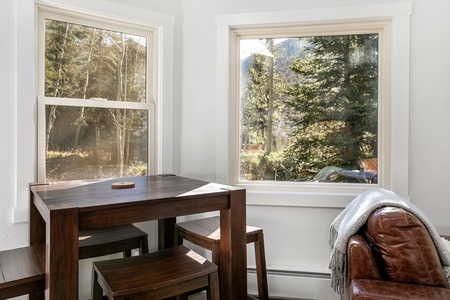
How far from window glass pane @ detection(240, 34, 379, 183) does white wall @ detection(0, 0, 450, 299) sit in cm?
26

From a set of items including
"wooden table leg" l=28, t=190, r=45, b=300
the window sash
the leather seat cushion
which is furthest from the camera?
the window sash

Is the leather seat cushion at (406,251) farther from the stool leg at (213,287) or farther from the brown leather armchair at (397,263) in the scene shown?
the stool leg at (213,287)

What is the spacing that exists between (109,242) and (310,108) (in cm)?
170

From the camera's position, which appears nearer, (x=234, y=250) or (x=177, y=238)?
(x=234, y=250)

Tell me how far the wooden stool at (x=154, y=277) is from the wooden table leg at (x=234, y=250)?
0.13 m

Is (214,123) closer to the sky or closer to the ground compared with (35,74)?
closer to the ground

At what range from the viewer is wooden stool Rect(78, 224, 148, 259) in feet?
5.35

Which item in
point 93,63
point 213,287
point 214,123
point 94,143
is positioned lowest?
point 213,287

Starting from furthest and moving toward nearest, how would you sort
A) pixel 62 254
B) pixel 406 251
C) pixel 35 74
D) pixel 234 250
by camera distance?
pixel 35 74 < pixel 234 250 < pixel 406 251 < pixel 62 254

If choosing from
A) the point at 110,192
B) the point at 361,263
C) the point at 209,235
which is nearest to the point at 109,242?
the point at 110,192

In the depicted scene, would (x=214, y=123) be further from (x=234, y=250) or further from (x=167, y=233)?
(x=234, y=250)

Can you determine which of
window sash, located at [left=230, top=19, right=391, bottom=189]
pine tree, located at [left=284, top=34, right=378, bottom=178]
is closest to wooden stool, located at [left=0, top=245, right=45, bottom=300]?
window sash, located at [left=230, top=19, right=391, bottom=189]

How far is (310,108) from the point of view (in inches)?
90.2

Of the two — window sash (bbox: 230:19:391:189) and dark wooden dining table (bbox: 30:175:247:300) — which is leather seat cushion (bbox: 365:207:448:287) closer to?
dark wooden dining table (bbox: 30:175:247:300)
